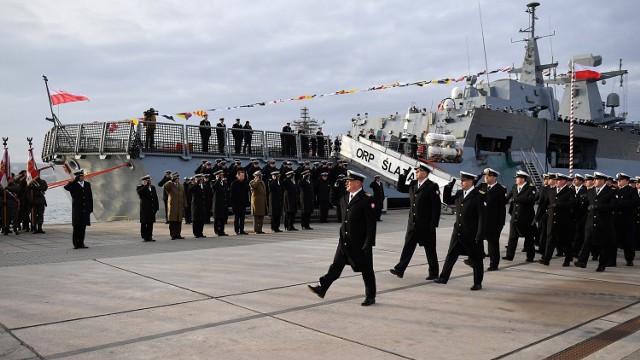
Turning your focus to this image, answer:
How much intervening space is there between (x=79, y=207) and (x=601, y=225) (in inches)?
360

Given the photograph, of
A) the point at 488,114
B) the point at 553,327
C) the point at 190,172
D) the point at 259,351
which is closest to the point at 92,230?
the point at 190,172

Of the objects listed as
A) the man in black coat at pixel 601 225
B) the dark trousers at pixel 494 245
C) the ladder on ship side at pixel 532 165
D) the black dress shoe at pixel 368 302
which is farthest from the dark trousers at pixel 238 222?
the ladder on ship side at pixel 532 165

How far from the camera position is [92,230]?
12.6 m

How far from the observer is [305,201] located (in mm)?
13820

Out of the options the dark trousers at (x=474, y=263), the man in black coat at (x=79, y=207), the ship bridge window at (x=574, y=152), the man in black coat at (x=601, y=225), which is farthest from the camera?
the ship bridge window at (x=574, y=152)

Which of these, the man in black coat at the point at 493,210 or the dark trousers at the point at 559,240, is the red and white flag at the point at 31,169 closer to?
the man in black coat at the point at 493,210

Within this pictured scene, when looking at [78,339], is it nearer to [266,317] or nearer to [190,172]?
[266,317]

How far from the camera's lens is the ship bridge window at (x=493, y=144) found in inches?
910

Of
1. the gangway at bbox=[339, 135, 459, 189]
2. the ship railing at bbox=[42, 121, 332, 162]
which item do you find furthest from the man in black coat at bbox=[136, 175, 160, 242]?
the gangway at bbox=[339, 135, 459, 189]

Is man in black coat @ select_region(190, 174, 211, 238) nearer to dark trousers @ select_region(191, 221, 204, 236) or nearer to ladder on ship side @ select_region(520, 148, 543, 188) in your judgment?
dark trousers @ select_region(191, 221, 204, 236)

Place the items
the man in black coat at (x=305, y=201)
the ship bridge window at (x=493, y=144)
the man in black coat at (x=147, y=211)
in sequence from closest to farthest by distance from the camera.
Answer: the man in black coat at (x=147, y=211)
the man in black coat at (x=305, y=201)
the ship bridge window at (x=493, y=144)

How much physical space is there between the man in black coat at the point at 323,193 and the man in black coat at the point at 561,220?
7.45 metres

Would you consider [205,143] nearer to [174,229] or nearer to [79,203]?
[174,229]

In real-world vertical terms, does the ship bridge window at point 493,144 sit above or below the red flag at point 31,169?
above
